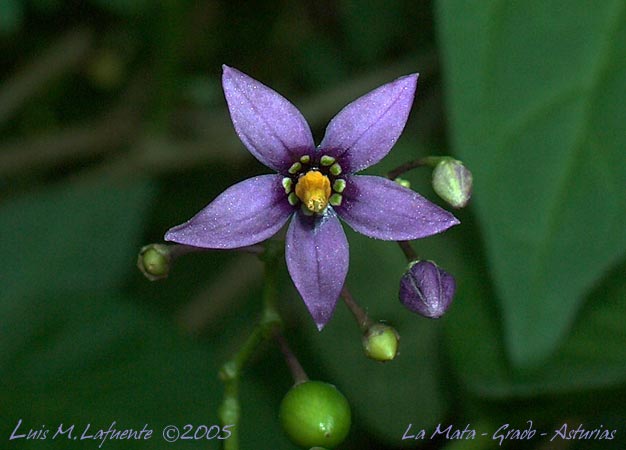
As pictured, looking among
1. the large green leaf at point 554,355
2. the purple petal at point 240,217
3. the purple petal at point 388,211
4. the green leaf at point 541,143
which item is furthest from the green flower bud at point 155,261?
the large green leaf at point 554,355

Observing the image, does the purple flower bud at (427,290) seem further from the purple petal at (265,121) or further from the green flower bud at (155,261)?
the green flower bud at (155,261)

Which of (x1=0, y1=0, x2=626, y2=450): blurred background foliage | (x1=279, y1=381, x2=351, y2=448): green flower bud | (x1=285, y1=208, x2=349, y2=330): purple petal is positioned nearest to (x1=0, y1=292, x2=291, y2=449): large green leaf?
(x1=0, y1=0, x2=626, y2=450): blurred background foliage

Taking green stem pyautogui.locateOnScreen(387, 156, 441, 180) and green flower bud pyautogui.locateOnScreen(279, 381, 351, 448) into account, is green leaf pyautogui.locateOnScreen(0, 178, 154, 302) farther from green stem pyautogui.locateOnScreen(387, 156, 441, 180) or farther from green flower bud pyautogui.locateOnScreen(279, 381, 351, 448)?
green stem pyautogui.locateOnScreen(387, 156, 441, 180)

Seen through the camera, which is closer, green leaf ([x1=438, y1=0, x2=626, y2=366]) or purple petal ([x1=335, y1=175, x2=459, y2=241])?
purple petal ([x1=335, y1=175, x2=459, y2=241])

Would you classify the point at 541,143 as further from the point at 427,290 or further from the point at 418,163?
the point at 427,290

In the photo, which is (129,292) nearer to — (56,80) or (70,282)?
(70,282)
